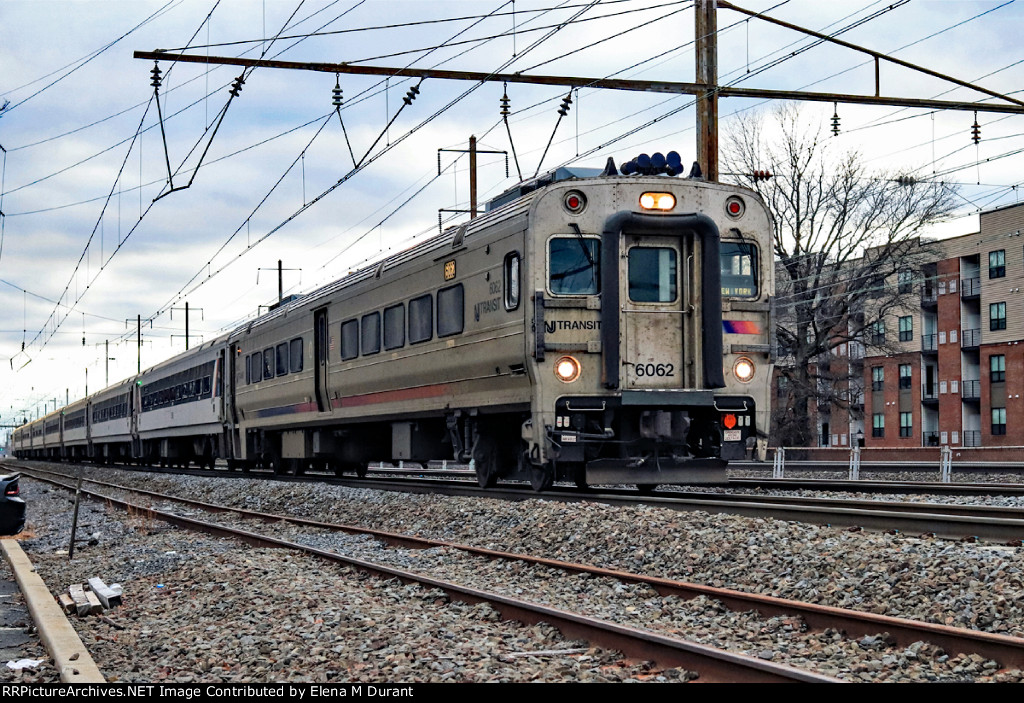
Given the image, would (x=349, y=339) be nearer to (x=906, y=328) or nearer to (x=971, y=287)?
(x=971, y=287)

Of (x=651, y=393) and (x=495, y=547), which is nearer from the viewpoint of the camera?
(x=495, y=547)

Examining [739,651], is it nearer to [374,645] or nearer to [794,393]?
[374,645]

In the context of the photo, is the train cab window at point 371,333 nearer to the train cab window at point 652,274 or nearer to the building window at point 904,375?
the train cab window at point 652,274

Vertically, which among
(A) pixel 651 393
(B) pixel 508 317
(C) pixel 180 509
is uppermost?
Result: (B) pixel 508 317

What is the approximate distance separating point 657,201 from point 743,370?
2.18 m

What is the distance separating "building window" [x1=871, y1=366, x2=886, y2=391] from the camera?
61.7 m

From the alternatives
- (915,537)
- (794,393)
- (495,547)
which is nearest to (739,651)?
(915,537)

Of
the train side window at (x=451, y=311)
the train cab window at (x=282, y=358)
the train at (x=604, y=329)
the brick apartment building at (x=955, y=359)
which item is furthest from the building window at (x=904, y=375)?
the train side window at (x=451, y=311)

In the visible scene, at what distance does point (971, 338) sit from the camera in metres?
55.3

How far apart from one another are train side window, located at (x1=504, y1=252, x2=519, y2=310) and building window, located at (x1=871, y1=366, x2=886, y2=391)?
52.2 meters

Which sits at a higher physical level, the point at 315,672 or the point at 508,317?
the point at 508,317

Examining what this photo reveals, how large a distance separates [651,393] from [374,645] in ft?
22.0

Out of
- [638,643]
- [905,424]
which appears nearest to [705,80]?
[638,643]

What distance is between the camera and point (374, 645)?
652 cm
